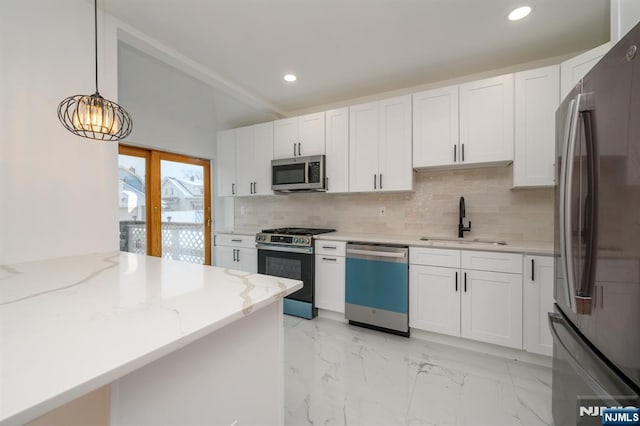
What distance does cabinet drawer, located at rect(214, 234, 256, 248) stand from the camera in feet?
11.7

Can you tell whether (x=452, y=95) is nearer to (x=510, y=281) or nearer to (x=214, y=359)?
(x=510, y=281)

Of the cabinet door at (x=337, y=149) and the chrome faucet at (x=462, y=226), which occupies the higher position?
the cabinet door at (x=337, y=149)

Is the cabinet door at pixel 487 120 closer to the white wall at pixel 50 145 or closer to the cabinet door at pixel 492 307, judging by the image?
the cabinet door at pixel 492 307

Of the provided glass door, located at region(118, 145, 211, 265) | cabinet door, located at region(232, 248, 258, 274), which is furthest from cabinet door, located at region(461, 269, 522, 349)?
glass door, located at region(118, 145, 211, 265)

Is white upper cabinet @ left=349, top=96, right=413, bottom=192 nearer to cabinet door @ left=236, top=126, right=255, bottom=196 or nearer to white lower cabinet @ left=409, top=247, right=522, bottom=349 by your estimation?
white lower cabinet @ left=409, top=247, right=522, bottom=349

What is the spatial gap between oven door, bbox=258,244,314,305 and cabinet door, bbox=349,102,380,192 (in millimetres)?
956

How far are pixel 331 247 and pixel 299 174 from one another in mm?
988

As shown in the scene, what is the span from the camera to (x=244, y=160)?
387 cm

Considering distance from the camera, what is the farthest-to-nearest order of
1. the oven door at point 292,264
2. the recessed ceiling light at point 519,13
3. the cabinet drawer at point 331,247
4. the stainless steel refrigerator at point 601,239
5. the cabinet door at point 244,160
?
the cabinet door at point 244,160 → the oven door at point 292,264 → the cabinet drawer at point 331,247 → the recessed ceiling light at point 519,13 → the stainless steel refrigerator at point 601,239

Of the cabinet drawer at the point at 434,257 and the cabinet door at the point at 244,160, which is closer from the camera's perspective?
the cabinet drawer at the point at 434,257

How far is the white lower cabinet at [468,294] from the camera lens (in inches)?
86.0

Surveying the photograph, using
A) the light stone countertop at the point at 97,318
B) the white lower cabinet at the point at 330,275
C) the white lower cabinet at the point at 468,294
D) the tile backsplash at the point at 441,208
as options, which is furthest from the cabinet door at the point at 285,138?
the light stone countertop at the point at 97,318

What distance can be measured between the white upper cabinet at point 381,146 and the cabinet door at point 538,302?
123 cm

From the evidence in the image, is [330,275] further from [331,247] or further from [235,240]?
[235,240]
